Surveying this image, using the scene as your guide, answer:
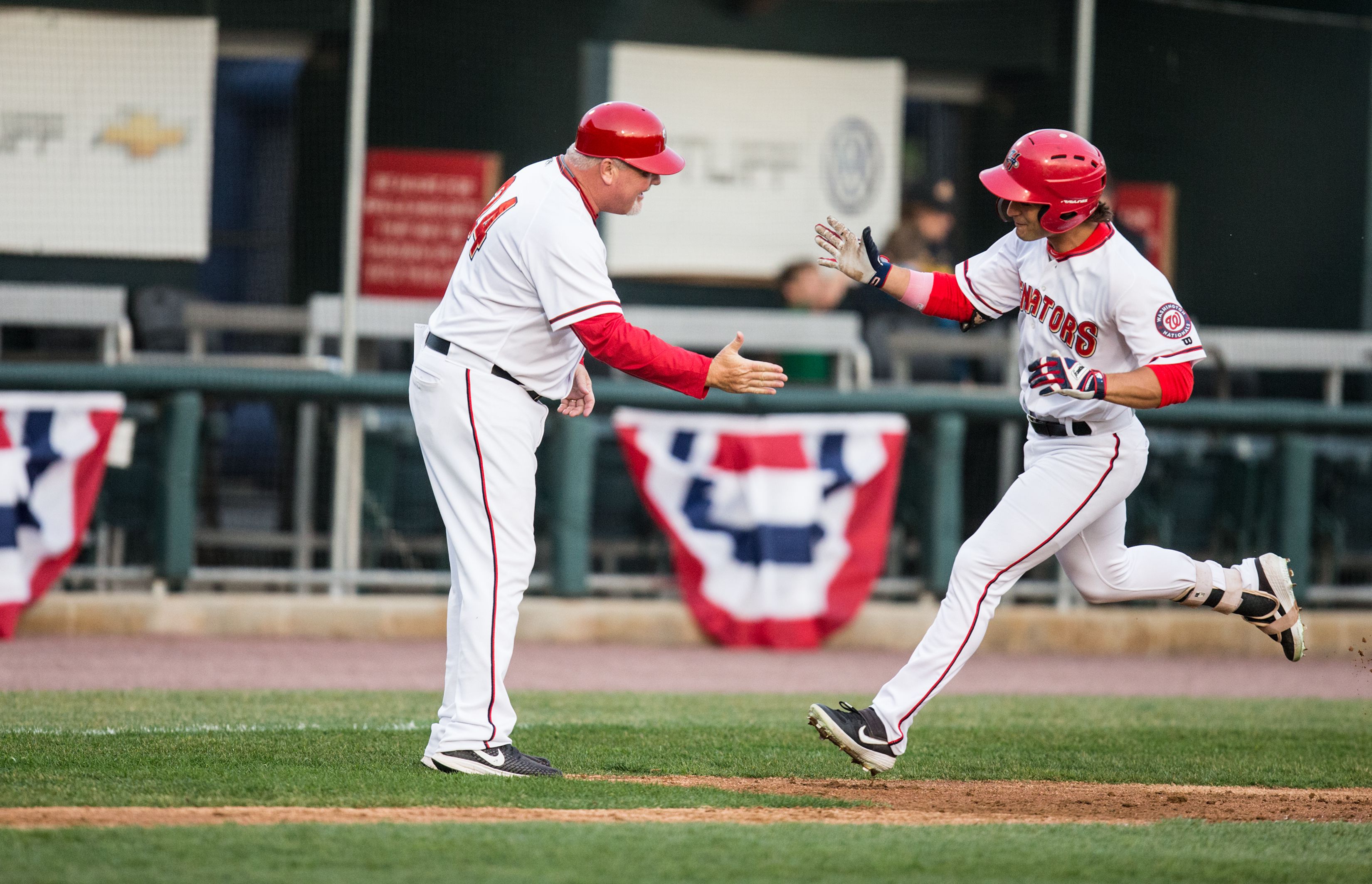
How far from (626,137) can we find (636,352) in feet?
2.08

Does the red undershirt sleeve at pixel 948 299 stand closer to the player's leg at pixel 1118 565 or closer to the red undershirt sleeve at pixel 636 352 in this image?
the player's leg at pixel 1118 565

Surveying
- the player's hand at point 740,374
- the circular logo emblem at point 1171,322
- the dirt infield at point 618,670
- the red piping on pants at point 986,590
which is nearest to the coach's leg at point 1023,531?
the red piping on pants at point 986,590

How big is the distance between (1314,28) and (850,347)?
175 inches

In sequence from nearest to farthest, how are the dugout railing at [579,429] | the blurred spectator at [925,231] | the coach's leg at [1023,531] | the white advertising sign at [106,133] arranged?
the coach's leg at [1023,531] < the dugout railing at [579,429] < the white advertising sign at [106,133] < the blurred spectator at [925,231]

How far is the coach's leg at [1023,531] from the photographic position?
547 centimetres

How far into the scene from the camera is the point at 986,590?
218 inches

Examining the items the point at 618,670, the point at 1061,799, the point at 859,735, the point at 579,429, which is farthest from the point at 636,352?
the point at 579,429

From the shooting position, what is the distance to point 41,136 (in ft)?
33.6

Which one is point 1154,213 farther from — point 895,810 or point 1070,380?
point 895,810

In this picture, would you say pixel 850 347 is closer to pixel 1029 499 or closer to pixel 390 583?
pixel 390 583

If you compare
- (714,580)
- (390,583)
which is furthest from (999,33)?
(390,583)

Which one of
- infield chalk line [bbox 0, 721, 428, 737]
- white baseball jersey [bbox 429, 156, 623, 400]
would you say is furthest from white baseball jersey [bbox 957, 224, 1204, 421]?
infield chalk line [bbox 0, 721, 428, 737]

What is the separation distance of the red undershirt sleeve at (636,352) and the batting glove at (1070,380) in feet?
3.23

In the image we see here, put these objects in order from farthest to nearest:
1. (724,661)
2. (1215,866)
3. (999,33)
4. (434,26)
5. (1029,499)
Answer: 1. (999,33)
2. (434,26)
3. (724,661)
4. (1029,499)
5. (1215,866)
